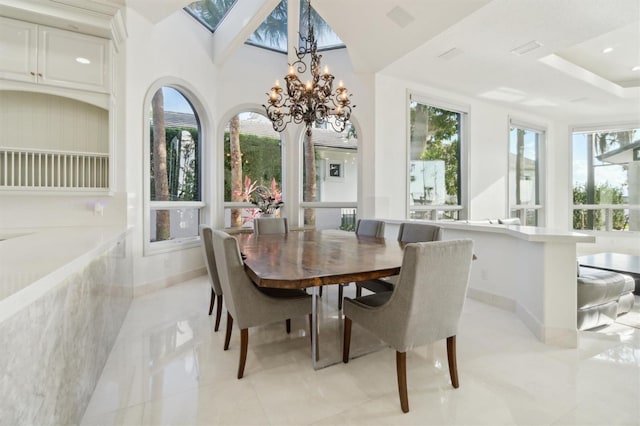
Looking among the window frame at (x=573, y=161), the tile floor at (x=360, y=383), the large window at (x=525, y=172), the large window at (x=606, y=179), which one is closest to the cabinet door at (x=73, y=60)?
the tile floor at (x=360, y=383)

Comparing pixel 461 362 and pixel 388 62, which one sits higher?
pixel 388 62

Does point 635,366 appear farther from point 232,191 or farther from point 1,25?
point 1,25

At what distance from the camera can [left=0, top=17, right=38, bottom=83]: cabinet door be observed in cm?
248

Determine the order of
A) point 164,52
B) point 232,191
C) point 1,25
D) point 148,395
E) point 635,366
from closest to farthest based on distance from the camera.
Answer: point 148,395, point 635,366, point 1,25, point 164,52, point 232,191

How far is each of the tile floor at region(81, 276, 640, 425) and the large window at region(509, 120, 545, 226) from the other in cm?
440

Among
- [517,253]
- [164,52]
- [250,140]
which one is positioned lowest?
[517,253]

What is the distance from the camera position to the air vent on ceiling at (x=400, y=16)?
346cm

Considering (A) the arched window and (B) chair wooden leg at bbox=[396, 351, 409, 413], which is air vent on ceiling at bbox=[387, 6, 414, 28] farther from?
(B) chair wooden leg at bbox=[396, 351, 409, 413]

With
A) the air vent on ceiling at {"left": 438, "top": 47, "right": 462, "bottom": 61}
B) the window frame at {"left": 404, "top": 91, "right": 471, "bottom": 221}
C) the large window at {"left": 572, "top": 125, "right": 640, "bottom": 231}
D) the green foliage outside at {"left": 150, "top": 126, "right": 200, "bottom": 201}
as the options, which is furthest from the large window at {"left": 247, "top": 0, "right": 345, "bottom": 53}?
the large window at {"left": 572, "top": 125, "right": 640, "bottom": 231}

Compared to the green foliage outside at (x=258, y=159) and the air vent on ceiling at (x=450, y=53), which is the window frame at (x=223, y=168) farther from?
the air vent on ceiling at (x=450, y=53)

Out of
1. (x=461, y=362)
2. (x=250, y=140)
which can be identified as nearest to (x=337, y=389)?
(x=461, y=362)

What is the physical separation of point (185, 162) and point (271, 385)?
360cm

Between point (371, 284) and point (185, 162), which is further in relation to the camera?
point (185, 162)

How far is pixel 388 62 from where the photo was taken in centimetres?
438
